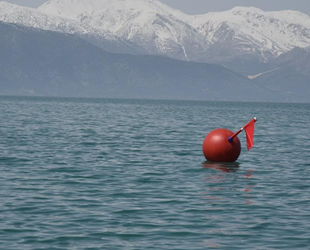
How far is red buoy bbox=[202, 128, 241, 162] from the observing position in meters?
30.9

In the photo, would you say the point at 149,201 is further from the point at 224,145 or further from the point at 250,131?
the point at 250,131

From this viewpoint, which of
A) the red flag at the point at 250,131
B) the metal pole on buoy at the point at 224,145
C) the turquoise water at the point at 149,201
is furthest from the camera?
the red flag at the point at 250,131

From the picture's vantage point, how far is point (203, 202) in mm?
21281

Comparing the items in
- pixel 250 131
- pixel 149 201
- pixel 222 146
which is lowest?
pixel 149 201

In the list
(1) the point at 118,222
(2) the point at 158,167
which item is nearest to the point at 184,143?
(2) the point at 158,167

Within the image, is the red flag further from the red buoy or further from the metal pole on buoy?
the red buoy

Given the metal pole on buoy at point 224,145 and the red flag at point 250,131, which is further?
the red flag at point 250,131

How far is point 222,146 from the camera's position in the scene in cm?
3095

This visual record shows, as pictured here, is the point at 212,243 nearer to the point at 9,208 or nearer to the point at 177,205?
the point at 177,205

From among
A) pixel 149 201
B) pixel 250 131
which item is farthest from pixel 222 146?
pixel 149 201

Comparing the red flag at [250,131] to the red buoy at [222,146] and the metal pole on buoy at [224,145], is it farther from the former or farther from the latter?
the red buoy at [222,146]

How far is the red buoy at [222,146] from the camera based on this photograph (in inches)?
1216

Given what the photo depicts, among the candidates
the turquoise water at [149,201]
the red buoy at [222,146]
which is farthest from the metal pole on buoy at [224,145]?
the turquoise water at [149,201]

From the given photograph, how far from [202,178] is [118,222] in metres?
9.14
